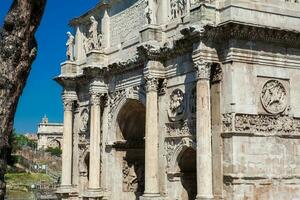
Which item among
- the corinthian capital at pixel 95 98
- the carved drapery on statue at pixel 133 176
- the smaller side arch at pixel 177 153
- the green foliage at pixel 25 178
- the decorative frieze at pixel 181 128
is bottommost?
the green foliage at pixel 25 178

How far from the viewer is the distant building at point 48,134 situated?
77312mm

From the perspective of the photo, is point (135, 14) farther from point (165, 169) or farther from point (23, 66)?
point (23, 66)

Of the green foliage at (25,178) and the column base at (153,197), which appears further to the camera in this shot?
the green foliage at (25,178)

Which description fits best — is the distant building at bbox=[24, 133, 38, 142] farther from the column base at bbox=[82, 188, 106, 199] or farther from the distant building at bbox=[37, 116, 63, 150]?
the column base at bbox=[82, 188, 106, 199]

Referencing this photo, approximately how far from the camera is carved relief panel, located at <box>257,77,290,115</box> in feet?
50.4

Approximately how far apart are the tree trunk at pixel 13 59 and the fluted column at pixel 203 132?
350 inches

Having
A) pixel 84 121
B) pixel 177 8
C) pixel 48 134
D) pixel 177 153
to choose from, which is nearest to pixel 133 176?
pixel 84 121

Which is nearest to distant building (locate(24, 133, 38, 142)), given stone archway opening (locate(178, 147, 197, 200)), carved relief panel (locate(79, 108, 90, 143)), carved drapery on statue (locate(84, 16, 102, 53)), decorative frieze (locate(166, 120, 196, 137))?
carved relief panel (locate(79, 108, 90, 143))

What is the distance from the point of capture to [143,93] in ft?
61.9

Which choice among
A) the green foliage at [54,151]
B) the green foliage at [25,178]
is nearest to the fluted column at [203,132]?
the green foliage at [25,178]

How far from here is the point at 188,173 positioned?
17047mm

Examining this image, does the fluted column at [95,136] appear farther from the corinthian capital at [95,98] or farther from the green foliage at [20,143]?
the green foliage at [20,143]

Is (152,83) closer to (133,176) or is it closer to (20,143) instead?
(133,176)

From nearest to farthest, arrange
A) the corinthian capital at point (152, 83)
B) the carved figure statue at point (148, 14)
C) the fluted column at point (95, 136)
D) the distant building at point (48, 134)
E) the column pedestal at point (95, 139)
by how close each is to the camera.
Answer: the corinthian capital at point (152, 83) → the carved figure statue at point (148, 14) → the column pedestal at point (95, 139) → the fluted column at point (95, 136) → the distant building at point (48, 134)
